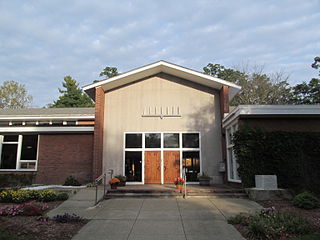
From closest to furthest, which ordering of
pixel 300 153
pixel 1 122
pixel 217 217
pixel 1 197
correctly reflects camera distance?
1. pixel 217 217
2. pixel 1 197
3. pixel 300 153
4. pixel 1 122

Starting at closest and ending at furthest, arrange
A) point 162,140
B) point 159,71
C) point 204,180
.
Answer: point 204,180
point 162,140
point 159,71

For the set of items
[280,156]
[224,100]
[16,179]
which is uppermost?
[224,100]

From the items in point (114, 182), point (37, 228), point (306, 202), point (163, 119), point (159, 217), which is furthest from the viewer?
point (163, 119)

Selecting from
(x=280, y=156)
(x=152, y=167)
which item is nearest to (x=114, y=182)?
(x=152, y=167)

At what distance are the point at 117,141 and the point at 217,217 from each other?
28.7ft

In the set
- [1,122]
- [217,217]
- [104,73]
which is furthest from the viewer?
[104,73]

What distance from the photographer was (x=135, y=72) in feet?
49.6

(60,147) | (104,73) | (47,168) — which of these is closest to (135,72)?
(60,147)

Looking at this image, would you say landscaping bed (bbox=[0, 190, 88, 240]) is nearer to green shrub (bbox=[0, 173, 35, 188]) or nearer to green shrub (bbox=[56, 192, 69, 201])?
green shrub (bbox=[56, 192, 69, 201])

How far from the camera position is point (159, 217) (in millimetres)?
7902

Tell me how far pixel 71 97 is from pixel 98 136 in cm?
2563

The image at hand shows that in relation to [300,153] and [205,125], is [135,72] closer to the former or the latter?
[205,125]

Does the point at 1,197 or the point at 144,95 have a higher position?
the point at 144,95

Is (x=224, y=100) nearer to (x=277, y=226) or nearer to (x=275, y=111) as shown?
(x=275, y=111)
